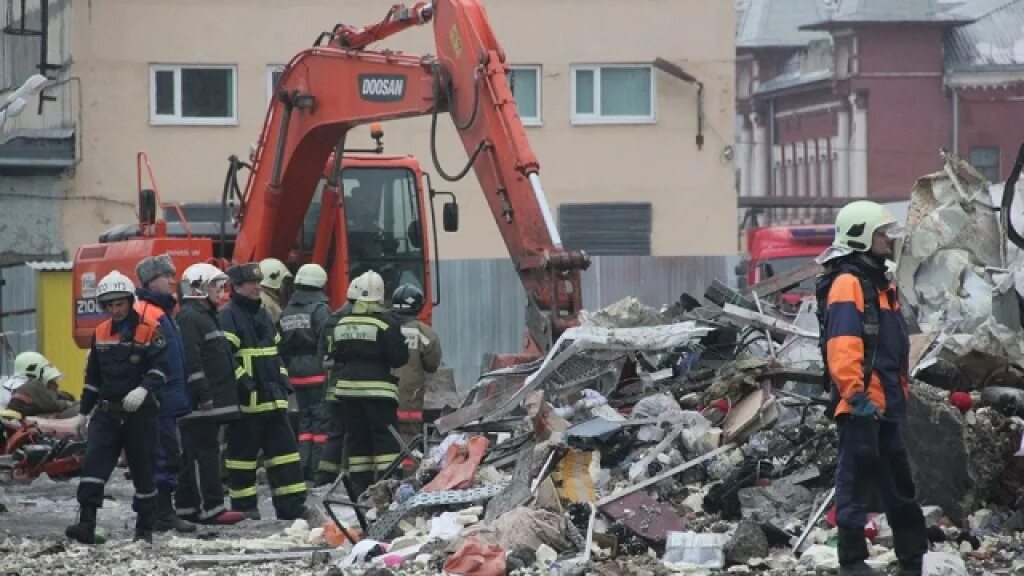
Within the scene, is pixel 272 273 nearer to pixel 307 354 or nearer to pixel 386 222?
pixel 307 354

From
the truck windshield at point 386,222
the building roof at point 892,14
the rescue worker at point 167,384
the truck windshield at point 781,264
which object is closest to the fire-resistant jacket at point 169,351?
the rescue worker at point 167,384

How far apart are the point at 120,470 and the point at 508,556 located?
Result: 8.34m

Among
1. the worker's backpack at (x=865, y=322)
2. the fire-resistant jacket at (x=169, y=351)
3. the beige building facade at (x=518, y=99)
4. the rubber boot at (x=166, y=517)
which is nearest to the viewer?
the worker's backpack at (x=865, y=322)

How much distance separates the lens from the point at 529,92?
3303cm

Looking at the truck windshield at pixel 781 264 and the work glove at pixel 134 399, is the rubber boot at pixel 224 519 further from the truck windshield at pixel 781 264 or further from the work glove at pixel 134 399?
the truck windshield at pixel 781 264

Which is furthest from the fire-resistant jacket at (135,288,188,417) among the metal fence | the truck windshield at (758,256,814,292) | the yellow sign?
the metal fence

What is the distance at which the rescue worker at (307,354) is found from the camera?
638 inches

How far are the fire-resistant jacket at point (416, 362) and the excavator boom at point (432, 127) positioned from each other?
2.94ft

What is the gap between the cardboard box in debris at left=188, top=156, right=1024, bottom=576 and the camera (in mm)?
11016

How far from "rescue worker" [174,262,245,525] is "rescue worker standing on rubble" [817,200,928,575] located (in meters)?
5.34

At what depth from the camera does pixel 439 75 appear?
1619 cm

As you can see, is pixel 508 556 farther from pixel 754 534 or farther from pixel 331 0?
pixel 331 0

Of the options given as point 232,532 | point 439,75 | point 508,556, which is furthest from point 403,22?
point 508,556

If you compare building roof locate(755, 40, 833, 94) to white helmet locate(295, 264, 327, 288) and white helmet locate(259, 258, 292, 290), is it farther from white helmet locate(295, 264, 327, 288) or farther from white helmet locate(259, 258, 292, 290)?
white helmet locate(295, 264, 327, 288)
